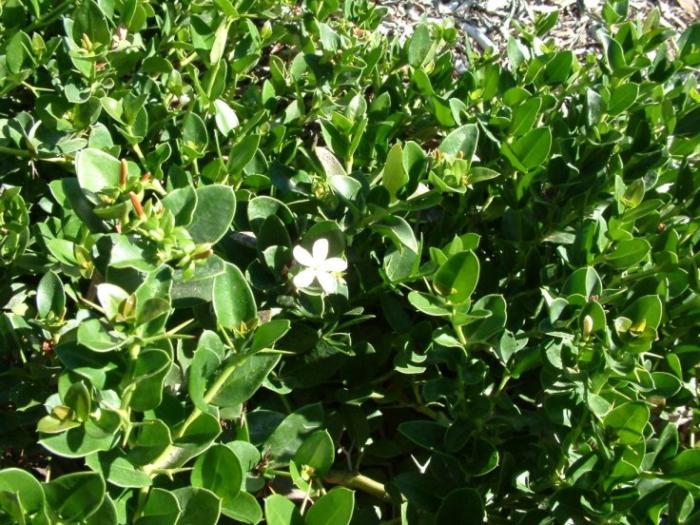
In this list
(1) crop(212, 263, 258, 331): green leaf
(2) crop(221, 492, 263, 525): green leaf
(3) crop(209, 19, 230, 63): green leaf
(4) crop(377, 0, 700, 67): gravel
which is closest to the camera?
(2) crop(221, 492, 263, 525): green leaf

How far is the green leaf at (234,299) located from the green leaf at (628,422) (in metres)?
0.61

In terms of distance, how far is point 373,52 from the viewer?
198cm

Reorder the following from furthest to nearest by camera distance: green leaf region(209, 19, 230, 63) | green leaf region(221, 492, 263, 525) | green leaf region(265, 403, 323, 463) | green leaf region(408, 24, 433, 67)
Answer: green leaf region(408, 24, 433, 67), green leaf region(209, 19, 230, 63), green leaf region(265, 403, 323, 463), green leaf region(221, 492, 263, 525)

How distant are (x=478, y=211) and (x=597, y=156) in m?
0.29

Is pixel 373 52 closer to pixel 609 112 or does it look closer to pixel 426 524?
pixel 609 112

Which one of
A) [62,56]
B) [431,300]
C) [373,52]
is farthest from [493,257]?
[62,56]

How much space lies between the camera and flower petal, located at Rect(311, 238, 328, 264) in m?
1.36

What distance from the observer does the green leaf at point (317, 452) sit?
1.32 m

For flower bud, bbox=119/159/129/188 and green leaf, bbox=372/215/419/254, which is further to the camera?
green leaf, bbox=372/215/419/254

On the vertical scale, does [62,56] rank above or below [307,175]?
above

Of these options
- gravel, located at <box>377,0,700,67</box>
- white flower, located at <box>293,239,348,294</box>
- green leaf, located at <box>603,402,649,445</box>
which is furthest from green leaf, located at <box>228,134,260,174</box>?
gravel, located at <box>377,0,700,67</box>

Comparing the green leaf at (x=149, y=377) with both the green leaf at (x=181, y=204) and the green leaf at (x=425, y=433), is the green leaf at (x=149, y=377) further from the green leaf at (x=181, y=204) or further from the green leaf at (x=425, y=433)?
the green leaf at (x=425, y=433)

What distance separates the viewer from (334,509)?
1.19m

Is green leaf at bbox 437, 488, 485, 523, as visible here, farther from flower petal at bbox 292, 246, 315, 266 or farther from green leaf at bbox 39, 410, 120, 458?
green leaf at bbox 39, 410, 120, 458
